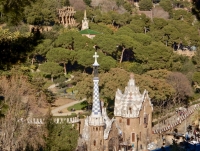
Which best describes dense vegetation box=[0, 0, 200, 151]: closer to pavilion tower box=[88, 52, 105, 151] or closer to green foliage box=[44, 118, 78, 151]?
green foliage box=[44, 118, 78, 151]

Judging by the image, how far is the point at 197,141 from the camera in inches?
1369

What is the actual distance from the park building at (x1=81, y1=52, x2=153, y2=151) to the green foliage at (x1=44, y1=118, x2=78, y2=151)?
0.87 meters

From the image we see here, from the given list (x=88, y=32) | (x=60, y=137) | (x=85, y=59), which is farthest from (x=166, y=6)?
(x=60, y=137)

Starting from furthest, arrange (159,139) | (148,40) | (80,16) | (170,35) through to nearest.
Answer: (80,16)
(170,35)
(148,40)
(159,139)

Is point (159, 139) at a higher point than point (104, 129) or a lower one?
lower

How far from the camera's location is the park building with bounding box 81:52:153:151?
107 feet

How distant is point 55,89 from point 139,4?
48.2 metres

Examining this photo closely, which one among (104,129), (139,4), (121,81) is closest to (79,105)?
(121,81)

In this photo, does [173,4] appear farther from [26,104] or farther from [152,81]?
[26,104]

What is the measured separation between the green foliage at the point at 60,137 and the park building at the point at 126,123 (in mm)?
865

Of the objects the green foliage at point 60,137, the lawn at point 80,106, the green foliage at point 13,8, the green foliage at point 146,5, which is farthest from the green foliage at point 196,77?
the green foliage at point 146,5

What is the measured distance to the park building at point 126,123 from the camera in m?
32.6

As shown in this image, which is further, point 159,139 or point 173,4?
point 173,4

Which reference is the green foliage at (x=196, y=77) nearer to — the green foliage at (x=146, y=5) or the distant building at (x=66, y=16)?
the distant building at (x=66, y=16)
